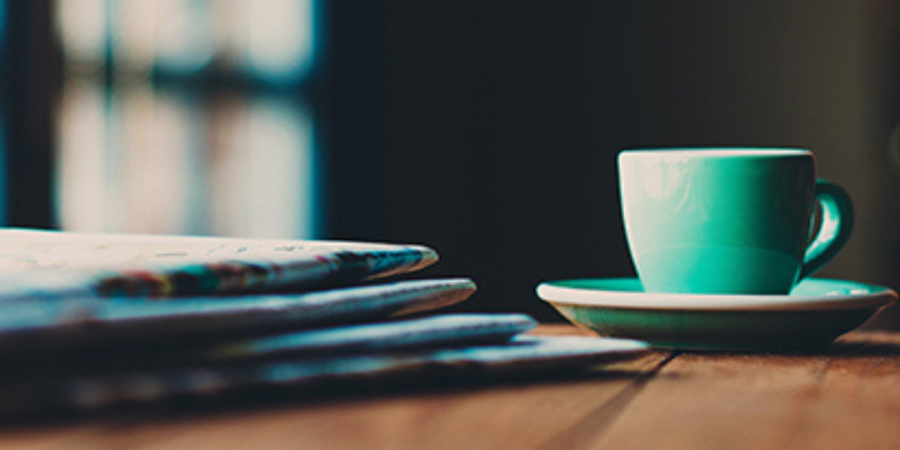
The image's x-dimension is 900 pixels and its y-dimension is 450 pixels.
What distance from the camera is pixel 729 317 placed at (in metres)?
0.51

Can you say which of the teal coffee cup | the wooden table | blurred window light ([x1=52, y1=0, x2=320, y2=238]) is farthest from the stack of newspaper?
blurred window light ([x1=52, y1=0, x2=320, y2=238])

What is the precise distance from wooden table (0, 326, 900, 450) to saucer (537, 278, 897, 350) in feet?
0.27

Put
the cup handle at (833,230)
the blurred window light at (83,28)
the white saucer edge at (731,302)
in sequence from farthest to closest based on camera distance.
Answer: the blurred window light at (83,28)
the cup handle at (833,230)
the white saucer edge at (731,302)

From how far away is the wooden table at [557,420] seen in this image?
10.8 inches

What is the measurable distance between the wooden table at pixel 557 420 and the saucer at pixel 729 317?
0.27 feet

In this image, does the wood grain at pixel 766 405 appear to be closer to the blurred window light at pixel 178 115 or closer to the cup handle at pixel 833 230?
the cup handle at pixel 833 230

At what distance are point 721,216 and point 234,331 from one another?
1.12 ft

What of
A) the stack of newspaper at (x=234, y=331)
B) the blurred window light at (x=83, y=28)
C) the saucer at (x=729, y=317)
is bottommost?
the saucer at (x=729, y=317)

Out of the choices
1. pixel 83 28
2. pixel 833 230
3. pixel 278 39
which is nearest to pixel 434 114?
pixel 278 39

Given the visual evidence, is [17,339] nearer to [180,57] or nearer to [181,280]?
[181,280]

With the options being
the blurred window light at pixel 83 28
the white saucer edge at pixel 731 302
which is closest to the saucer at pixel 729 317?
the white saucer edge at pixel 731 302

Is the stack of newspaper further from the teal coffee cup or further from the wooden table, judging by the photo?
the teal coffee cup

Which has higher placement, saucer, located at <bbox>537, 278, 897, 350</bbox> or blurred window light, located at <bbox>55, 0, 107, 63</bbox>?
blurred window light, located at <bbox>55, 0, 107, 63</bbox>

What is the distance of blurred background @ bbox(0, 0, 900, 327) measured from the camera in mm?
2391
